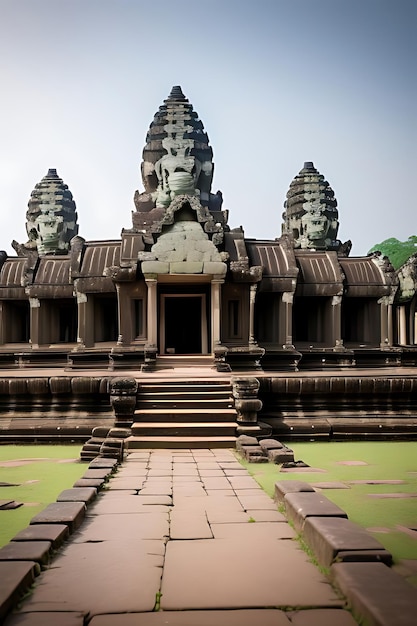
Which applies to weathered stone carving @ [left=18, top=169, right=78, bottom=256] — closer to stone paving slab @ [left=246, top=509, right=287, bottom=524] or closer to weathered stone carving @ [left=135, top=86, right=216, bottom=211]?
weathered stone carving @ [left=135, top=86, right=216, bottom=211]

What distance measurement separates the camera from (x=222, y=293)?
1711 cm

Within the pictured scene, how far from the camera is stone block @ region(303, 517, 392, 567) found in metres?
3.62

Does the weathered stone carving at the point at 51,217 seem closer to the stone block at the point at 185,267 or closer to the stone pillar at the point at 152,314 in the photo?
the stone pillar at the point at 152,314

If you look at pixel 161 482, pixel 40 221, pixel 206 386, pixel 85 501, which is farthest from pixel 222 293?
pixel 40 221

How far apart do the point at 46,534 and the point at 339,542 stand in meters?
2.01

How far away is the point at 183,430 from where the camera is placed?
9617 millimetres

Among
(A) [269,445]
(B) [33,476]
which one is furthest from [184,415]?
(B) [33,476]

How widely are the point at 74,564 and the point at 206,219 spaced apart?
44.2ft

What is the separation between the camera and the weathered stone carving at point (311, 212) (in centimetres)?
3189

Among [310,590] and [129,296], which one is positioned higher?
[129,296]

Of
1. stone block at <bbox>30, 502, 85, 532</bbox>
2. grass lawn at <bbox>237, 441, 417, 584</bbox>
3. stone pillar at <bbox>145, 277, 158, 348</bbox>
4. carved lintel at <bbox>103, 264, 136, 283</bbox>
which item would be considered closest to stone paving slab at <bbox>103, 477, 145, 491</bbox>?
stone block at <bbox>30, 502, 85, 532</bbox>

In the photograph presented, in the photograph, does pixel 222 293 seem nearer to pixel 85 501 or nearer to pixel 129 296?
pixel 129 296

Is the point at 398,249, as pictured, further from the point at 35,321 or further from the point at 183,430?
the point at 183,430

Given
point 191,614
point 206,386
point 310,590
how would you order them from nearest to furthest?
1. point 191,614
2. point 310,590
3. point 206,386
